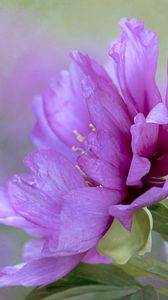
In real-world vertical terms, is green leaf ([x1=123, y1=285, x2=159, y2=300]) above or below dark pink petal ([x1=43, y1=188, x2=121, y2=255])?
below

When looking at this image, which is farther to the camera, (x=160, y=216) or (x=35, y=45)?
(x=35, y=45)

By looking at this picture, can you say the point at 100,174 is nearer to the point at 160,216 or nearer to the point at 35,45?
the point at 160,216

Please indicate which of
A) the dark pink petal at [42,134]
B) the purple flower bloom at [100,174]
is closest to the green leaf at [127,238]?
the purple flower bloom at [100,174]

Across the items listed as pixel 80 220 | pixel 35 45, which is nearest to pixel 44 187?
pixel 80 220

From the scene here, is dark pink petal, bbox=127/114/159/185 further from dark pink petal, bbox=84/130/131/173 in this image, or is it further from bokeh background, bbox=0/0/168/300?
bokeh background, bbox=0/0/168/300

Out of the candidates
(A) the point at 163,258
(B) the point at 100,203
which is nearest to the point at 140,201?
(B) the point at 100,203

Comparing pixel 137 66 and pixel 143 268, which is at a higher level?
pixel 137 66

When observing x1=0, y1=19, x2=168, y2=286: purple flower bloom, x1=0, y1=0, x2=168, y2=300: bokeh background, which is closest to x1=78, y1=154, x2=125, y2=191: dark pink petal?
x1=0, y1=19, x2=168, y2=286: purple flower bloom
